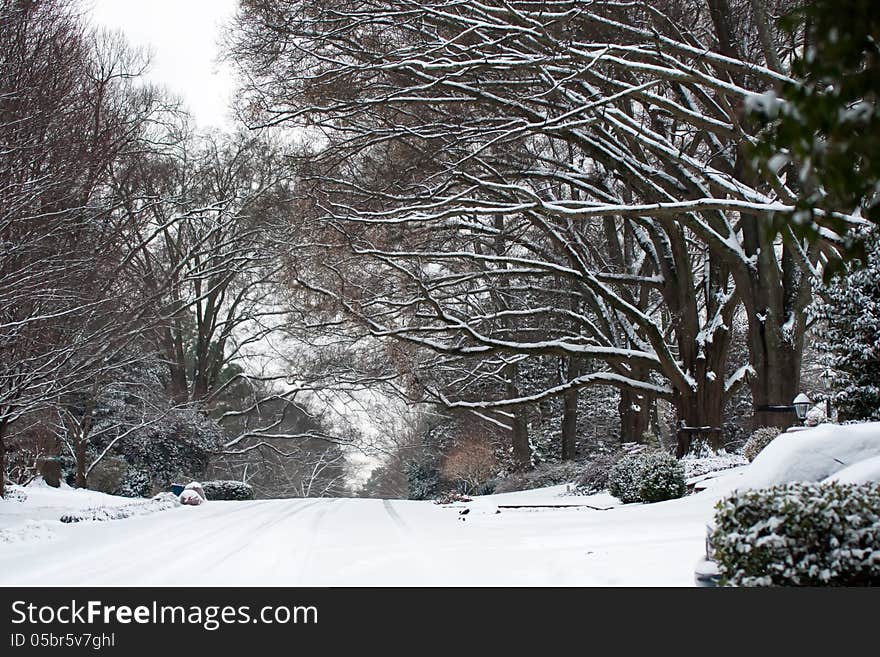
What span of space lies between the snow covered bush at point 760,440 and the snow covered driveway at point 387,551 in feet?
8.33

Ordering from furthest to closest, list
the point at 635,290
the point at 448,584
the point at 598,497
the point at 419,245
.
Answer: the point at 635,290 → the point at 419,245 → the point at 598,497 → the point at 448,584

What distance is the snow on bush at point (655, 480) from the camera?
14.6 m

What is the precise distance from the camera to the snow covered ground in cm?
742

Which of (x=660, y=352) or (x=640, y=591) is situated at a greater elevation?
(x=660, y=352)

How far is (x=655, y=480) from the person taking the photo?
575 inches

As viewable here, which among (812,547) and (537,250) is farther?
(537,250)

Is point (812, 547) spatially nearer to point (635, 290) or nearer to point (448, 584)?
point (448, 584)

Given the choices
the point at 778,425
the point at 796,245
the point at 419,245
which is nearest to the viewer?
the point at 796,245

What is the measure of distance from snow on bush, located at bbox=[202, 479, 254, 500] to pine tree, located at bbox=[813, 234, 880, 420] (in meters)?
20.1

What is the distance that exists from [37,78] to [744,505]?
11.7m

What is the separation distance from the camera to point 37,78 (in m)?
12.7

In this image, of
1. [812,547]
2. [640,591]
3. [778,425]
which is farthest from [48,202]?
[778,425]

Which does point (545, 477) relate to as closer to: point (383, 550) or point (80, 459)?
point (80, 459)

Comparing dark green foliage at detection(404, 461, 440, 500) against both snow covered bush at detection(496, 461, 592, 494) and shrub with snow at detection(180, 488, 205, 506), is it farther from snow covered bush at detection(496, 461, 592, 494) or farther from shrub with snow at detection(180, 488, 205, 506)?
shrub with snow at detection(180, 488, 205, 506)
